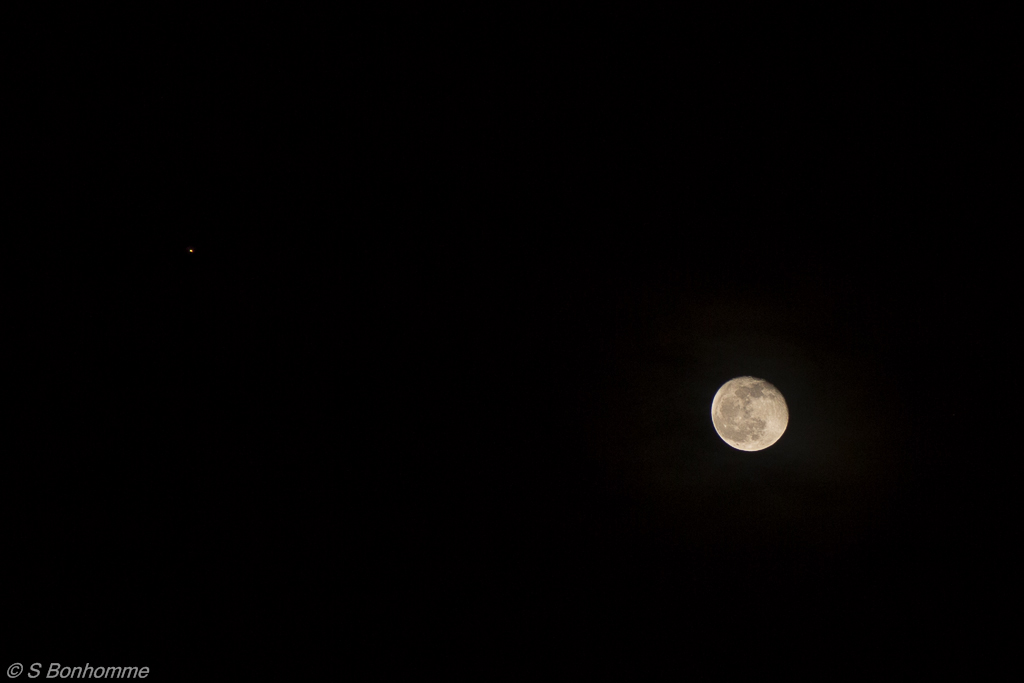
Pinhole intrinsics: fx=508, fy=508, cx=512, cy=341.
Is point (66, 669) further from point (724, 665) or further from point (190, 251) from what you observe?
point (724, 665)

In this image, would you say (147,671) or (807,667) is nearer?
(147,671)

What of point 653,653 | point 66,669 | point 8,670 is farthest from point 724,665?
point 8,670

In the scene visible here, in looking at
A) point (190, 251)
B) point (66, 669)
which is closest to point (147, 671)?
point (66, 669)

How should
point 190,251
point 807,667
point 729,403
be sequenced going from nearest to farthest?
point 190,251, point 729,403, point 807,667

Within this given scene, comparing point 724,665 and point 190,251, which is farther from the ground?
point 190,251

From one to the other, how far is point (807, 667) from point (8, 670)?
8.74 meters

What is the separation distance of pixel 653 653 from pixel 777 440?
3245 millimetres

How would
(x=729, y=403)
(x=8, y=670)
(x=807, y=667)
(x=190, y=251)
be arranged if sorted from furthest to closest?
1. (x=807, y=667)
2. (x=729, y=403)
3. (x=190, y=251)
4. (x=8, y=670)

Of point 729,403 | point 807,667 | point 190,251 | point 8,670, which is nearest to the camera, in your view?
point 8,670

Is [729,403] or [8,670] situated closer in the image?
[8,670]

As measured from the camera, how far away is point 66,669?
16.2 feet

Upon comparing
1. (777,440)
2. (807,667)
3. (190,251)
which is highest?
(190,251)

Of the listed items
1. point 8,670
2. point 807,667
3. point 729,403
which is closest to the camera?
point 8,670

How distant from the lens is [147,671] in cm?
536
